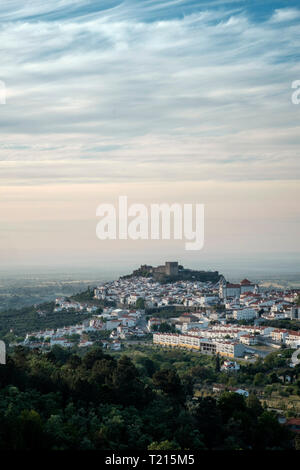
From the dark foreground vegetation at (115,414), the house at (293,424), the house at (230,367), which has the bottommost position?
the house at (230,367)

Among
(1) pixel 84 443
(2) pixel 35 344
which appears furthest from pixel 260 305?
(1) pixel 84 443

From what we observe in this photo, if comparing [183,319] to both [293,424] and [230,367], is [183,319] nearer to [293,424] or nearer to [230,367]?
[230,367]

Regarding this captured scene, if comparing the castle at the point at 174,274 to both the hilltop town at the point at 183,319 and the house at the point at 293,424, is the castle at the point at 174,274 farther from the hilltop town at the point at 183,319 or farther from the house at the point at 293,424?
the house at the point at 293,424

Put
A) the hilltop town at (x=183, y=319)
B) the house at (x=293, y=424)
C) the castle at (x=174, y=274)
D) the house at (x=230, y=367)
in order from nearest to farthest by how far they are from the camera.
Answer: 1. the house at (x=293, y=424)
2. the house at (x=230, y=367)
3. the hilltop town at (x=183, y=319)
4. the castle at (x=174, y=274)

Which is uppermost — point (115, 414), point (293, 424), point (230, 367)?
point (115, 414)

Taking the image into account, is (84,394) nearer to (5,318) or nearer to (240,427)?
(240,427)

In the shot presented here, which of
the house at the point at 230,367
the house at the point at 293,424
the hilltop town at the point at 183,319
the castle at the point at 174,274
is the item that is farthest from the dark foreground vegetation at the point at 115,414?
the castle at the point at 174,274

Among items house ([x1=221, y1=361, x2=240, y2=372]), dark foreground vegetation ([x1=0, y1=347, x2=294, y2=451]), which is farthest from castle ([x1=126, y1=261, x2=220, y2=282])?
dark foreground vegetation ([x1=0, y1=347, x2=294, y2=451])

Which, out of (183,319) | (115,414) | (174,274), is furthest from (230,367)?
(174,274)
